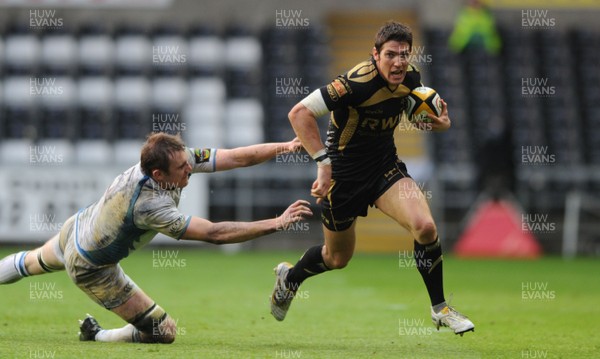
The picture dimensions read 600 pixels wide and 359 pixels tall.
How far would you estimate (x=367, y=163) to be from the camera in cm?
881

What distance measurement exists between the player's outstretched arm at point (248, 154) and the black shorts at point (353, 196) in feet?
2.30

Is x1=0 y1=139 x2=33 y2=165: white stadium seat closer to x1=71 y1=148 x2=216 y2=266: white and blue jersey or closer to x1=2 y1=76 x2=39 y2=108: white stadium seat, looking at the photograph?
x1=2 y1=76 x2=39 y2=108: white stadium seat

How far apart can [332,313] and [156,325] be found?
3.08 metres

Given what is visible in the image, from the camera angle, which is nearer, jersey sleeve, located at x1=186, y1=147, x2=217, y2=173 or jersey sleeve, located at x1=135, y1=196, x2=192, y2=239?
jersey sleeve, located at x1=135, y1=196, x2=192, y2=239

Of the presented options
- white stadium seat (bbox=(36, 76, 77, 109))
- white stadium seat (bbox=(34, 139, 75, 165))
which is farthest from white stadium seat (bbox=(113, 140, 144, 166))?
white stadium seat (bbox=(36, 76, 77, 109))

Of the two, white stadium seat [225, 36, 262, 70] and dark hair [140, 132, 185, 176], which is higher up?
white stadium seat [225, 36, 262, 70]

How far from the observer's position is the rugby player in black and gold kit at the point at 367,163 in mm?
8250

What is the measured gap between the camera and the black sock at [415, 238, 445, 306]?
8.45 metres

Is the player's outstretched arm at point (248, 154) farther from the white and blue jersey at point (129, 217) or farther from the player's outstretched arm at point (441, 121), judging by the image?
the player's outstretched arm at point (441, 121)

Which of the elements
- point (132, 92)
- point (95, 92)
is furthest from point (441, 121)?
point (95, 92)

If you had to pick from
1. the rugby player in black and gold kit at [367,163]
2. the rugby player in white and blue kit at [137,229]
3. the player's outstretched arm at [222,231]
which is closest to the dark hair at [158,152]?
the rugby player in white and blue kit at [137,229]

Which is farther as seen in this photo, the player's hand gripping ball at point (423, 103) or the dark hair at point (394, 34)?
the player's hand gripping ball at point (423, 103)

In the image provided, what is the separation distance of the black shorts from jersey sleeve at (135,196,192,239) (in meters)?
1.64

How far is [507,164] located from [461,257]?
71.4 inches
